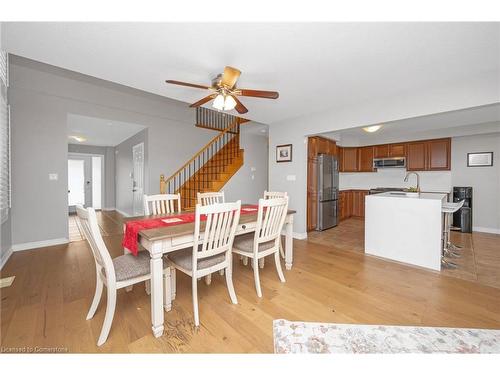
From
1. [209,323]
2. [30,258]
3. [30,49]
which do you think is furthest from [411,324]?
[30,258]

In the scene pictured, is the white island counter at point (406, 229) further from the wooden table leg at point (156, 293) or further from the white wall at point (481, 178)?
the wooden table leg at point (156, 293)

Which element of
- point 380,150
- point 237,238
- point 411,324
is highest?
point 380,150

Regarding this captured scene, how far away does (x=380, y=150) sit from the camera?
215 inches

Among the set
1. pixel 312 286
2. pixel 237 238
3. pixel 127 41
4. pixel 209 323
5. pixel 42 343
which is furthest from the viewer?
pixel 237 238

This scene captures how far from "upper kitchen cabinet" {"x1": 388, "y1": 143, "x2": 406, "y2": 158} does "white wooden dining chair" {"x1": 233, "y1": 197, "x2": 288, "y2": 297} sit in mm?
4579

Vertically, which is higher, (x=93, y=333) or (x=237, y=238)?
(x=237, y=238)

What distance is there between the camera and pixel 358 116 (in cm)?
318

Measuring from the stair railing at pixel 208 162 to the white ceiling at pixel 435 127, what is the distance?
2728mm

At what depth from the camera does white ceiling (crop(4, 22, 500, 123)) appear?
63.3 inches

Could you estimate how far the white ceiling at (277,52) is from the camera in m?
1.61

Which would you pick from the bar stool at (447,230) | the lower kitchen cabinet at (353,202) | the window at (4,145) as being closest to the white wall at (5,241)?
the window at (4,145)

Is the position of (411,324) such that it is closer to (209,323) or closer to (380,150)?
(209,323)
